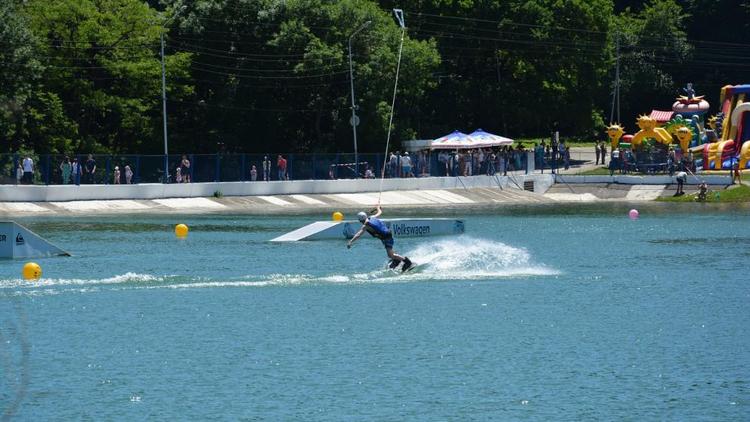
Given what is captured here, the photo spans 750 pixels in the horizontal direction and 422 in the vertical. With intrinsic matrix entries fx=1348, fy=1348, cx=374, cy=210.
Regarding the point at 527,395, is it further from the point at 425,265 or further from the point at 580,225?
the point at 580,225

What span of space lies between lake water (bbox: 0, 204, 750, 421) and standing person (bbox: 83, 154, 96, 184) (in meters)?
21.1

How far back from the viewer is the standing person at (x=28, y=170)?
74.2 meters

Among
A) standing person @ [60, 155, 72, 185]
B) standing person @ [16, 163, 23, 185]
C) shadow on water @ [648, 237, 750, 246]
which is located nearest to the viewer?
shadow on water @ [648, 237, 750, 246]

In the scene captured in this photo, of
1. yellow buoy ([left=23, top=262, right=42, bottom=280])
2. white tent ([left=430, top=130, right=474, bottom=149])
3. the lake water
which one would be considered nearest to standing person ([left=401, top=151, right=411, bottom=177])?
white tent ([left=430, top=130, right=474, bottom=149])

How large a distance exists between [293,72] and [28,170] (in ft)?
89.2

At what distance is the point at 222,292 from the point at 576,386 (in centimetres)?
1598

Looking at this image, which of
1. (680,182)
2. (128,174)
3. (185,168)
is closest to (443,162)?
(680,182)

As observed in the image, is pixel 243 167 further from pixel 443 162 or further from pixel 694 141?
pixel 694 141

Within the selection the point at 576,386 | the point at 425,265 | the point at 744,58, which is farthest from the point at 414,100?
the point at 576,386

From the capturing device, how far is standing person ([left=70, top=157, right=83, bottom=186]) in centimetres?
A: 7631

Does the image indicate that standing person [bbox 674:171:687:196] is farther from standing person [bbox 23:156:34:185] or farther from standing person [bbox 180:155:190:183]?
standing person [bbox 23:156:34:185]

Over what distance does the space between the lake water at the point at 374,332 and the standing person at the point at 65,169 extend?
20.7m

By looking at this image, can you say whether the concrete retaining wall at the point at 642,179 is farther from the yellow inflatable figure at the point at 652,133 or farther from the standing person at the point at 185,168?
the standing person at the point at 185,168

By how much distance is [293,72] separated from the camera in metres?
96.8
